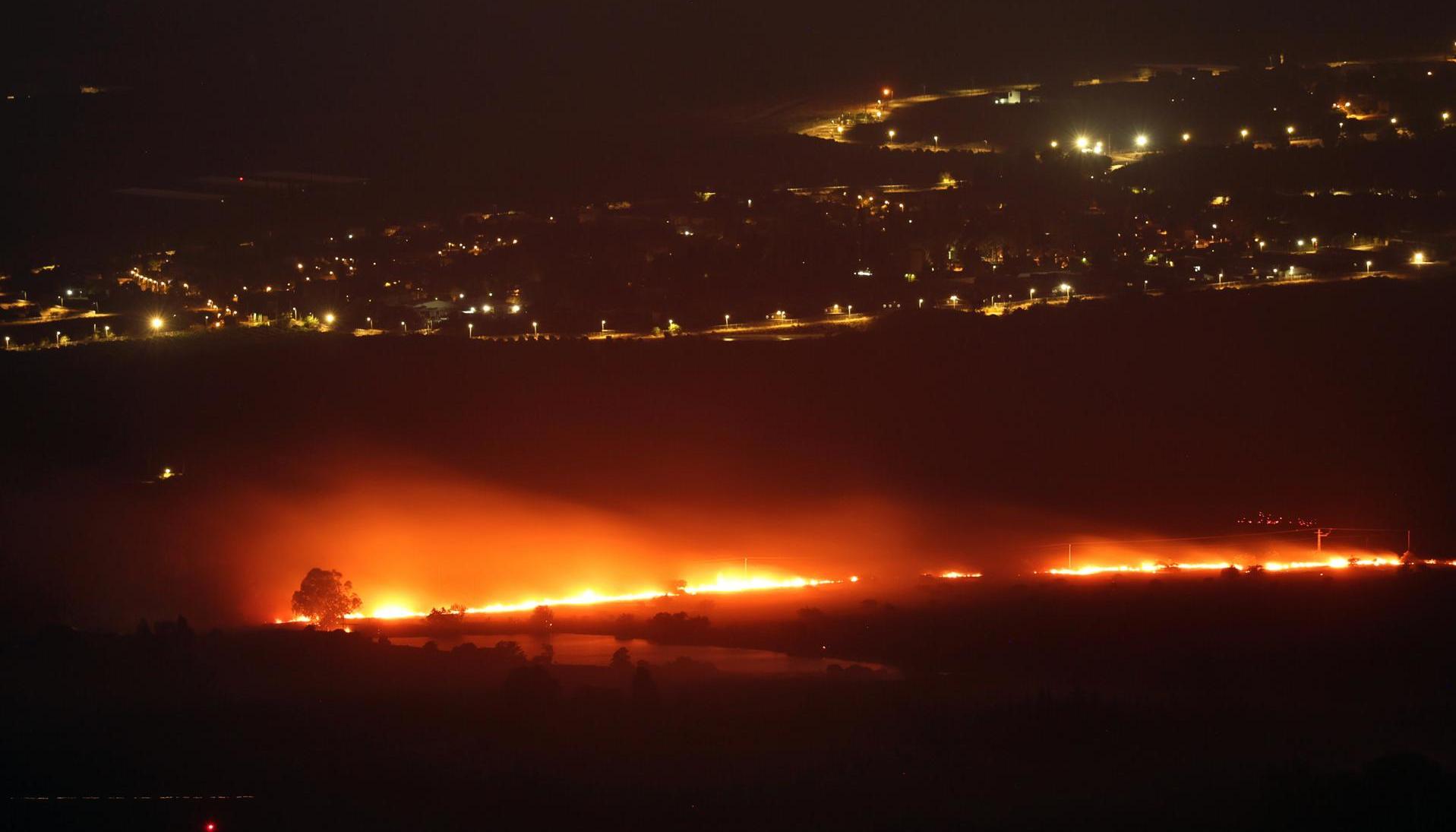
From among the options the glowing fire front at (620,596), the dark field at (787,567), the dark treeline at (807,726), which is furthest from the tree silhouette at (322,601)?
the dark treeline at (807,726)

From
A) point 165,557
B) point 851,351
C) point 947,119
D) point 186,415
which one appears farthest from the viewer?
point 947,119

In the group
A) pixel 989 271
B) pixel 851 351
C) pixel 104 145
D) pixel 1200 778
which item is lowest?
pixel 1200 778

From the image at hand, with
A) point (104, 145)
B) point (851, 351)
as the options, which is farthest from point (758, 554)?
point (104, 145)

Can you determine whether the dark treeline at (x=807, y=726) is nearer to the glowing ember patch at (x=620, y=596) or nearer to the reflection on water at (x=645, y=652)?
the reflection on water at (x=645, y=652)

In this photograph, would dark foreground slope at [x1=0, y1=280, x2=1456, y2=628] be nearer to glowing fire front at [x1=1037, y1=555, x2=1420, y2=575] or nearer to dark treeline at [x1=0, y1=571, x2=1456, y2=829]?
glowing fire front at [x1=1037, y1=555, x2=1420, y2=575]

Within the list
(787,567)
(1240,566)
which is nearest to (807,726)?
(787,567)

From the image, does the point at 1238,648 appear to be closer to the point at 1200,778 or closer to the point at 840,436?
the point at 1200,778
